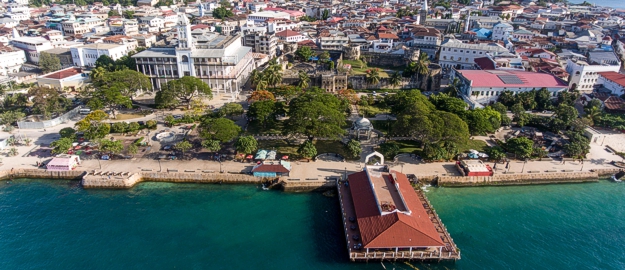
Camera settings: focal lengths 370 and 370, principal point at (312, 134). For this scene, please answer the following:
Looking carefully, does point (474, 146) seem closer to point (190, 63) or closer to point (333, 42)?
point (190, 63)

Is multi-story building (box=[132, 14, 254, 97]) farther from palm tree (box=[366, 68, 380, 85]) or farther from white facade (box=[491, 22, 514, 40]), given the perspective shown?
white facade (box=[491, 22, 514, 40])

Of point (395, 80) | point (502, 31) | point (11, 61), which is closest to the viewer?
point (395, 80)

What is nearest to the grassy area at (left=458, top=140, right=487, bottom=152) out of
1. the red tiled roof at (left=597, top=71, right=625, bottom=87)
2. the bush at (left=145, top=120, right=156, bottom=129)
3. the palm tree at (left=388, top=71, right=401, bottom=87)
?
the palm tree at (left=388, top=71, right=401, bottom=87)

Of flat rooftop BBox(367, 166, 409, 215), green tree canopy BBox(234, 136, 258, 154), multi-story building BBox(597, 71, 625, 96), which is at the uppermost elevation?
multi-story building BBox(597, 71, 625, 96)

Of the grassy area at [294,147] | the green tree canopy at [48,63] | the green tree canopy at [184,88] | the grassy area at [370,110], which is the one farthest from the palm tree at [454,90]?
the green tree canopy at [48,63]

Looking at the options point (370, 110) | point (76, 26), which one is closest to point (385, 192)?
point (370, 110)

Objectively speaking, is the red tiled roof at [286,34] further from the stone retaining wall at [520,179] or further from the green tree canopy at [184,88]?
the stone retaining wall at [520,179]
